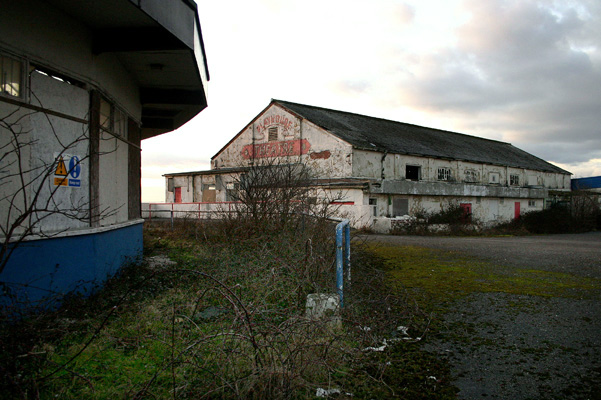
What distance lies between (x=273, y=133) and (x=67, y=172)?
21.9 metres

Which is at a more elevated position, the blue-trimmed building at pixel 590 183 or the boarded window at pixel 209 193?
the blue-trimmed building at pixel 590 183

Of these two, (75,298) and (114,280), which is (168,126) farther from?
(75,298)

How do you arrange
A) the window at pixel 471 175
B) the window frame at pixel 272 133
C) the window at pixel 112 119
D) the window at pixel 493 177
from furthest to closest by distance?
the window at pixel 493 177
the window at pixel 471 175
the window frame at pixel 272 133
the window at pixel 112 119

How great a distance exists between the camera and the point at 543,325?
5098 millimetres

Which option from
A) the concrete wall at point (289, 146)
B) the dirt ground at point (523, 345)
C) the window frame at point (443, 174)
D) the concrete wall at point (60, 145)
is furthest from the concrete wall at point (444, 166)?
the concrete wall at point (60, 145)

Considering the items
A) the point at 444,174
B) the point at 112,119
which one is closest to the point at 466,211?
the point at 444,174

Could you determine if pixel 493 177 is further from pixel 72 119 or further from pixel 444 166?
pixel 72 119

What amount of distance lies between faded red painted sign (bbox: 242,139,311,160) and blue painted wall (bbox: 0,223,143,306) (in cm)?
1719

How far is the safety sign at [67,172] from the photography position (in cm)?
554

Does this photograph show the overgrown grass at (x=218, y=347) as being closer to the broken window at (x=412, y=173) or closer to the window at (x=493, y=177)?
the broken window at (x=412, y=173)

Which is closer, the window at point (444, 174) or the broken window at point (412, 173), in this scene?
the broken window at point (412, 173)

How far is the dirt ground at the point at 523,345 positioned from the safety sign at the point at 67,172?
5.15 m

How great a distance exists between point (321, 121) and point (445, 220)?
31.3 ft

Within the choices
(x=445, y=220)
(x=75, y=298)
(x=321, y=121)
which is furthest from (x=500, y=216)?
(x=75, y=298)
